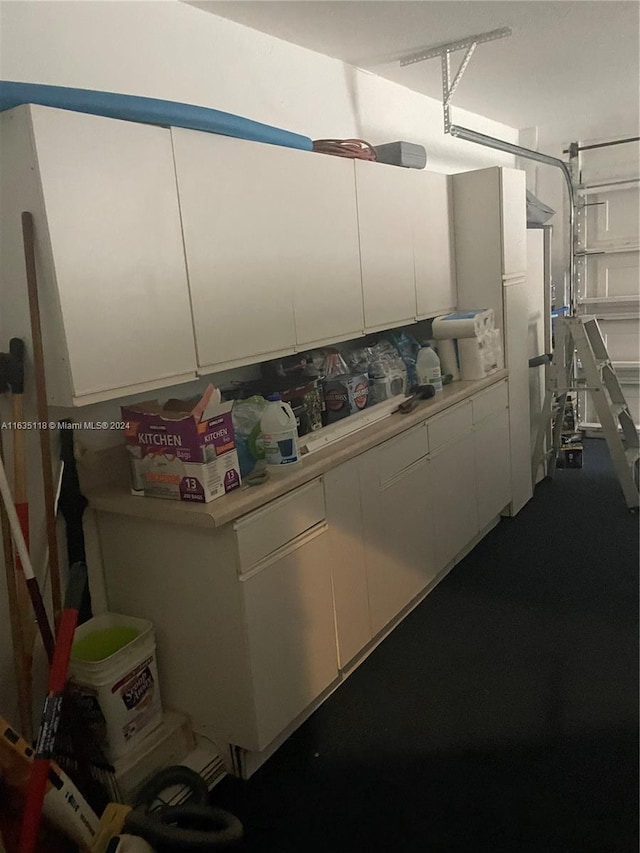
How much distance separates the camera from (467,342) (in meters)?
3.28

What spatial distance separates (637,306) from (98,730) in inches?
184

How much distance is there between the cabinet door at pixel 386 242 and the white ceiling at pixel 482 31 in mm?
525

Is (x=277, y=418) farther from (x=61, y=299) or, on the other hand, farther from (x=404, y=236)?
(x=404, y=236)

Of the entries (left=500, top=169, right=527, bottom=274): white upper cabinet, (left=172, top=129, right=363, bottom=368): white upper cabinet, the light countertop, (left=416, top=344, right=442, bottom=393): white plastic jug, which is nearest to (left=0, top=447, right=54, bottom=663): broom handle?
the light countertop

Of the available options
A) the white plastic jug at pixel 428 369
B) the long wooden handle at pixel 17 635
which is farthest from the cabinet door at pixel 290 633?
the white plastic jug at pixel 428 369

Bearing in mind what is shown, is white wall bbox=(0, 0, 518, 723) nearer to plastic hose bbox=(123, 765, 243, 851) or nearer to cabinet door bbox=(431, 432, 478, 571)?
plastic hose bbox=(123, 765, 243, 851)

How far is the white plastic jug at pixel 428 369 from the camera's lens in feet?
10.2

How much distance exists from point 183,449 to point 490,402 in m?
2.02

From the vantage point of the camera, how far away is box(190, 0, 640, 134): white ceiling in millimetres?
2482

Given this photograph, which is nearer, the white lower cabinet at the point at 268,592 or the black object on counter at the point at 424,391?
the white lower cabinet at the point at 268,592

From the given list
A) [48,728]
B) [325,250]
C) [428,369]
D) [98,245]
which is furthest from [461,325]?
[48,728]

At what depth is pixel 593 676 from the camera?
91.5 inches

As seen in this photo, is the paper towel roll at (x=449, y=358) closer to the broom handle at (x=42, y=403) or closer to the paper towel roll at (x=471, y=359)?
the paper towel roll at (x=471, y=359)

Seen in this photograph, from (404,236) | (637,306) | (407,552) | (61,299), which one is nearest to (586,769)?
(407,552)
